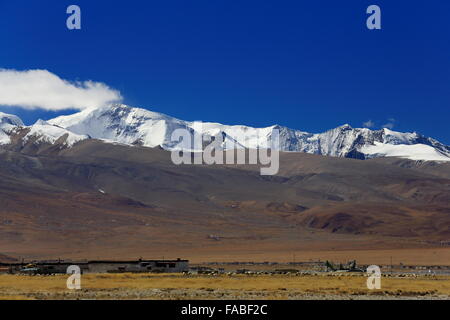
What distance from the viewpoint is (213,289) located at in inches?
2926

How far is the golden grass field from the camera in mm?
66000

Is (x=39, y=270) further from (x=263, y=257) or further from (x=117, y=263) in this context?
(x=263, y=257)

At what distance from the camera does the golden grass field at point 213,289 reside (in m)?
66.0

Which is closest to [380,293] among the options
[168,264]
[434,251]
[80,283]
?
[80,283]

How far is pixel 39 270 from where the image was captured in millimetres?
107062

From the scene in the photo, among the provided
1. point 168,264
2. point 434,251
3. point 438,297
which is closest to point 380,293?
point 438,297
